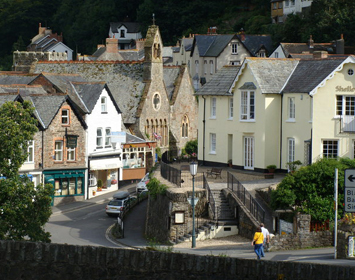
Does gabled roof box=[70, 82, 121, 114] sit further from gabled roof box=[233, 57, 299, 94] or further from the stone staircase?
the stone staircase

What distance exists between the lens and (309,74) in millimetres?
50406

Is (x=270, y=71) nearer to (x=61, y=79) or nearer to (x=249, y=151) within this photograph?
(x=249, y=151)

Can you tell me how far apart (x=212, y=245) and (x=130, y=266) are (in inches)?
680

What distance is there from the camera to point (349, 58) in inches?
1879

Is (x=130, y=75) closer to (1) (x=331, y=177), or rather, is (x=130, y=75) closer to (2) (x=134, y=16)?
(1) (x=331, y=177)

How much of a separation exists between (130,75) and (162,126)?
4868 mm

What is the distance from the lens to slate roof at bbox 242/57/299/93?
167 feet

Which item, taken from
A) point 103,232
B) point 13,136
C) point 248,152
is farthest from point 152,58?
point 13,136

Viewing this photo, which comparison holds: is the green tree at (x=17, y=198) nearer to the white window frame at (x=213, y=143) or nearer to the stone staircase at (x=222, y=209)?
the stone staircase at (x=222, y=209)

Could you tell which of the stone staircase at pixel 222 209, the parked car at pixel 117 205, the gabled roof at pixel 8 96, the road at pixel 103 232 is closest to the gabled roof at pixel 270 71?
the stone staircase at pixel 222 209

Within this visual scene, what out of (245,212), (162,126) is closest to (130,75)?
(162,126)

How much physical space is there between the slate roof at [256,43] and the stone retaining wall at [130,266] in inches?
3718

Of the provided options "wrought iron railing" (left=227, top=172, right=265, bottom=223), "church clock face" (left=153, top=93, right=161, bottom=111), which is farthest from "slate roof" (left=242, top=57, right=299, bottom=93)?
"church clock face" (left=153, top=93, right=161, bottom=111)

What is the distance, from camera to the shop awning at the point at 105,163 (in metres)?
62.1
